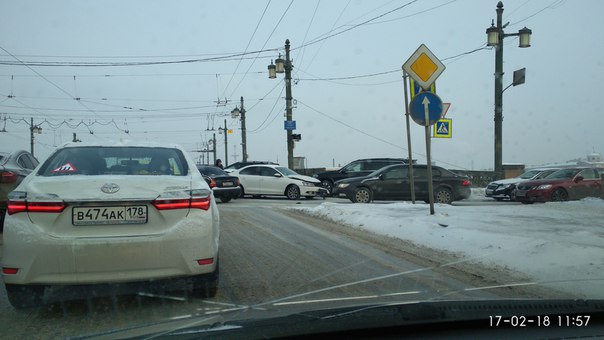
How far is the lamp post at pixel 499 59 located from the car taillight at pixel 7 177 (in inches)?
704

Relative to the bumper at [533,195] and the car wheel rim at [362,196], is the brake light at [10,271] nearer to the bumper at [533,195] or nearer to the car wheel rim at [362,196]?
the car wheel rim at [362,196]

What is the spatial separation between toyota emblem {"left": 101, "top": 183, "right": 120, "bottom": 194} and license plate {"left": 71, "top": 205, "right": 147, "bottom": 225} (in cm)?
14

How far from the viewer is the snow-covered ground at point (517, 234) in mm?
5414

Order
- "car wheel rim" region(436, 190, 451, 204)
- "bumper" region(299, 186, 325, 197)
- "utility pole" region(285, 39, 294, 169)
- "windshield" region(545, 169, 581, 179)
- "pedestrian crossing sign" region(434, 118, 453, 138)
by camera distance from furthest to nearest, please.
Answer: "utility pole" region(285, 39, 294, 169), "bumper" region(299, 186, 325, 197), "windshield" region(545, 169, 581, 179), "pedestrian crossing sign" region(434, 118, 453, 138), "car wheel rim" region(436, 190, 451, 204)

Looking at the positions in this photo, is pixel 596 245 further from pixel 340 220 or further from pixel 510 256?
pixel 340 220

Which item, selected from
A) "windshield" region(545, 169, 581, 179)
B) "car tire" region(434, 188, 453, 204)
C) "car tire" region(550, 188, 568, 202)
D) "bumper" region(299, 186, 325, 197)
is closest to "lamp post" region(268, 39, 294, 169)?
"bumper" region(299, 186, 325, 197)

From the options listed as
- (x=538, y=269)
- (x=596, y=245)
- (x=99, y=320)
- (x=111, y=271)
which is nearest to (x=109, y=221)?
(x=111, y=271)

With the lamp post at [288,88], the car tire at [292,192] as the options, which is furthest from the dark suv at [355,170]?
the lamp post at [288,88]

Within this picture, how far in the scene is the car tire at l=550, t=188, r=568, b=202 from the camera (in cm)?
1656

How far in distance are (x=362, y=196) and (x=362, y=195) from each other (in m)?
0.03

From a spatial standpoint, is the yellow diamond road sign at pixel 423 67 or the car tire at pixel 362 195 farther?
the car tire at pixel 362 195

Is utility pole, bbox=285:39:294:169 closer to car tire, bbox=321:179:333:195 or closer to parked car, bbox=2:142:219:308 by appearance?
car tire, bbox=321:179:333:195

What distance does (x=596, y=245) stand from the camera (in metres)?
6.48

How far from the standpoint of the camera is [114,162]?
4.57 m
